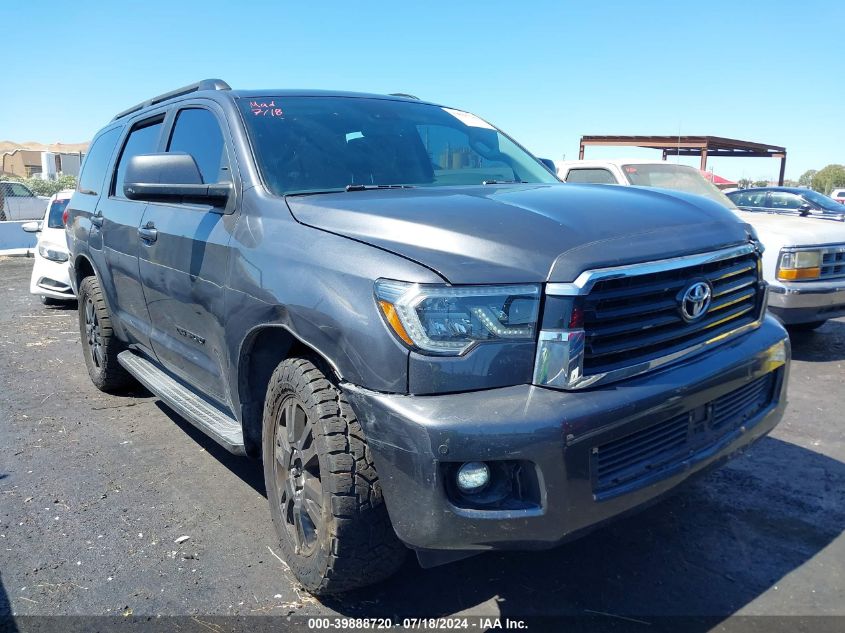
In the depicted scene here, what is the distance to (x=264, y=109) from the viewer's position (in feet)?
11.0

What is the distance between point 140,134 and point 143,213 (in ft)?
3.03

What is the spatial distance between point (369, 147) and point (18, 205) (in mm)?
22216

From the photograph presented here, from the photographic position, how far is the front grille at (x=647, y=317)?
215cm

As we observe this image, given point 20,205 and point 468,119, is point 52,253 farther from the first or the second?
point 20,205

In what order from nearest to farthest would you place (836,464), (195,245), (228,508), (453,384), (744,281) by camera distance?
(453,384)
(744,281)
(195,245)
(228,508)
(836,464)

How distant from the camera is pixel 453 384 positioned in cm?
206

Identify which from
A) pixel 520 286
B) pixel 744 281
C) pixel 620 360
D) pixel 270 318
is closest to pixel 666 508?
pixel 744 281

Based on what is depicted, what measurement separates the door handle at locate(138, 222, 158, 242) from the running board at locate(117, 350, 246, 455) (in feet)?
2.77

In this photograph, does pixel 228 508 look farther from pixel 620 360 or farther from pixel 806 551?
pixel 806 551

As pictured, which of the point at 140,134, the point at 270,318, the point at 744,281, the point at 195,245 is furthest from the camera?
the point at 140,134

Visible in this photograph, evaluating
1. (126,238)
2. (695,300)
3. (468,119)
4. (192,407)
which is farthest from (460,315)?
(126,238)

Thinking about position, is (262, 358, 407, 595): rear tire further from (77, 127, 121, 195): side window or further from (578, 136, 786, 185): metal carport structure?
(578, 136, 786, 185): metal carport structure

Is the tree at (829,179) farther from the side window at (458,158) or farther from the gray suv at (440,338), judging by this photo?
the gray suv at (440,338)

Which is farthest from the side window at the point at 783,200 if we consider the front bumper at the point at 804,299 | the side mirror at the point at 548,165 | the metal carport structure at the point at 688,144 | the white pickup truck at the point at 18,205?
the white pickup truck at the point at 18,205
